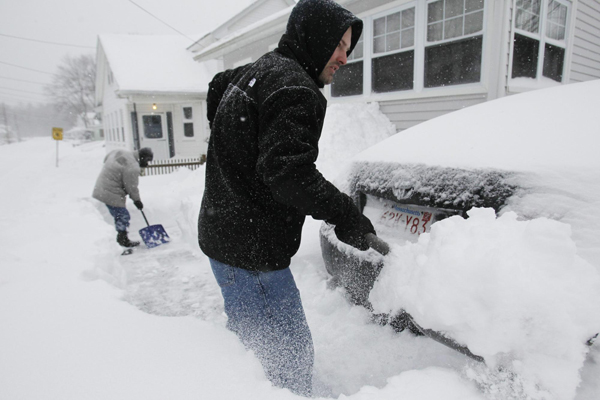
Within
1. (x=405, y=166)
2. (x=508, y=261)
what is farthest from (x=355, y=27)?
(x=508, y=261)

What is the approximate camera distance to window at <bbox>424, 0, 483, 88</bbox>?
6.49m

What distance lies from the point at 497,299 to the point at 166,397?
1.14 meters

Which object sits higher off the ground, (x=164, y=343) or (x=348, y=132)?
(x=348, y=132)

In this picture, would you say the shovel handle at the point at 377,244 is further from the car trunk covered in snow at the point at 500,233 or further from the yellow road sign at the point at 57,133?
the yellow road sign at the point at 57,133

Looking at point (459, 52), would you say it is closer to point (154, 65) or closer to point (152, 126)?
point (152, 126)

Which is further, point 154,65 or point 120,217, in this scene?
point 154,65

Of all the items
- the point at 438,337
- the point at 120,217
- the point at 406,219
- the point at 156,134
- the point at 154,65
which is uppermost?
the point at 154,65

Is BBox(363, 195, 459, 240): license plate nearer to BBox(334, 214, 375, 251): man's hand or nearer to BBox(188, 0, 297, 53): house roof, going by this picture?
BBox(334, 214, 375, 251): man's hand

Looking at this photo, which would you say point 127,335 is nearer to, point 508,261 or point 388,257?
point 388,257

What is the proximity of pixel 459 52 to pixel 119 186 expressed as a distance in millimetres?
6207

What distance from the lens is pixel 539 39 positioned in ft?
23.4

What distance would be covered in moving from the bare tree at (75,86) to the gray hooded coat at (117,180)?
2648 inches

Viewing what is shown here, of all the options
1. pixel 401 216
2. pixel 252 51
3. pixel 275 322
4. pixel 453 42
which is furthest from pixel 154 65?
pixel 275 322

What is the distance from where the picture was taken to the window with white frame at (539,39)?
6.62 m
